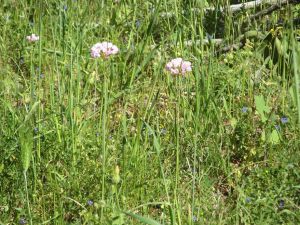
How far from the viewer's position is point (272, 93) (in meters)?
3.08

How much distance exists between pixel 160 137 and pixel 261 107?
456mm

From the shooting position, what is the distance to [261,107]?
112 inches

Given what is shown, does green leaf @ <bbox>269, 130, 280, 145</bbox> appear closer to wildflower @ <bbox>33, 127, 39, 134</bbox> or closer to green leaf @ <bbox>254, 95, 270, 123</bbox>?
green leaf @ <bbox>254, 95, 270, 123</bbox>

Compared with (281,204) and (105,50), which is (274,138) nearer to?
(281,204)

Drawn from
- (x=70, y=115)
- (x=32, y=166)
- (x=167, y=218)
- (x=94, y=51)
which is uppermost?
(x=94, y=51)

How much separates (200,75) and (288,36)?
1.83 feet

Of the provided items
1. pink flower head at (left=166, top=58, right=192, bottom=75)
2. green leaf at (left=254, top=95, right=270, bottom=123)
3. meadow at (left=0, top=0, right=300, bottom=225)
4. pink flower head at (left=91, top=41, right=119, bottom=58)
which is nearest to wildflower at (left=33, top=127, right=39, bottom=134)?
meadow at (left=0, top=0, right=300, bottom=225)

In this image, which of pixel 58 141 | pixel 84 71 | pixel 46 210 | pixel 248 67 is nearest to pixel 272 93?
pixel 248 67

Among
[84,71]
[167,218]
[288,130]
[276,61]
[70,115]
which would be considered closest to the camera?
[167,218]

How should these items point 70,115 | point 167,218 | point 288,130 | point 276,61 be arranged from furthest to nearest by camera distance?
1. point 276,61
2. point 288,130
3. point 70,115
4. point 167,218

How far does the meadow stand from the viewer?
7.44ft

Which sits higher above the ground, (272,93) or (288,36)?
(288,36)

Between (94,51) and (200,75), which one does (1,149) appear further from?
(200,75)

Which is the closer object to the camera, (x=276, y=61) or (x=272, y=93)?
(x=272, y=93)
